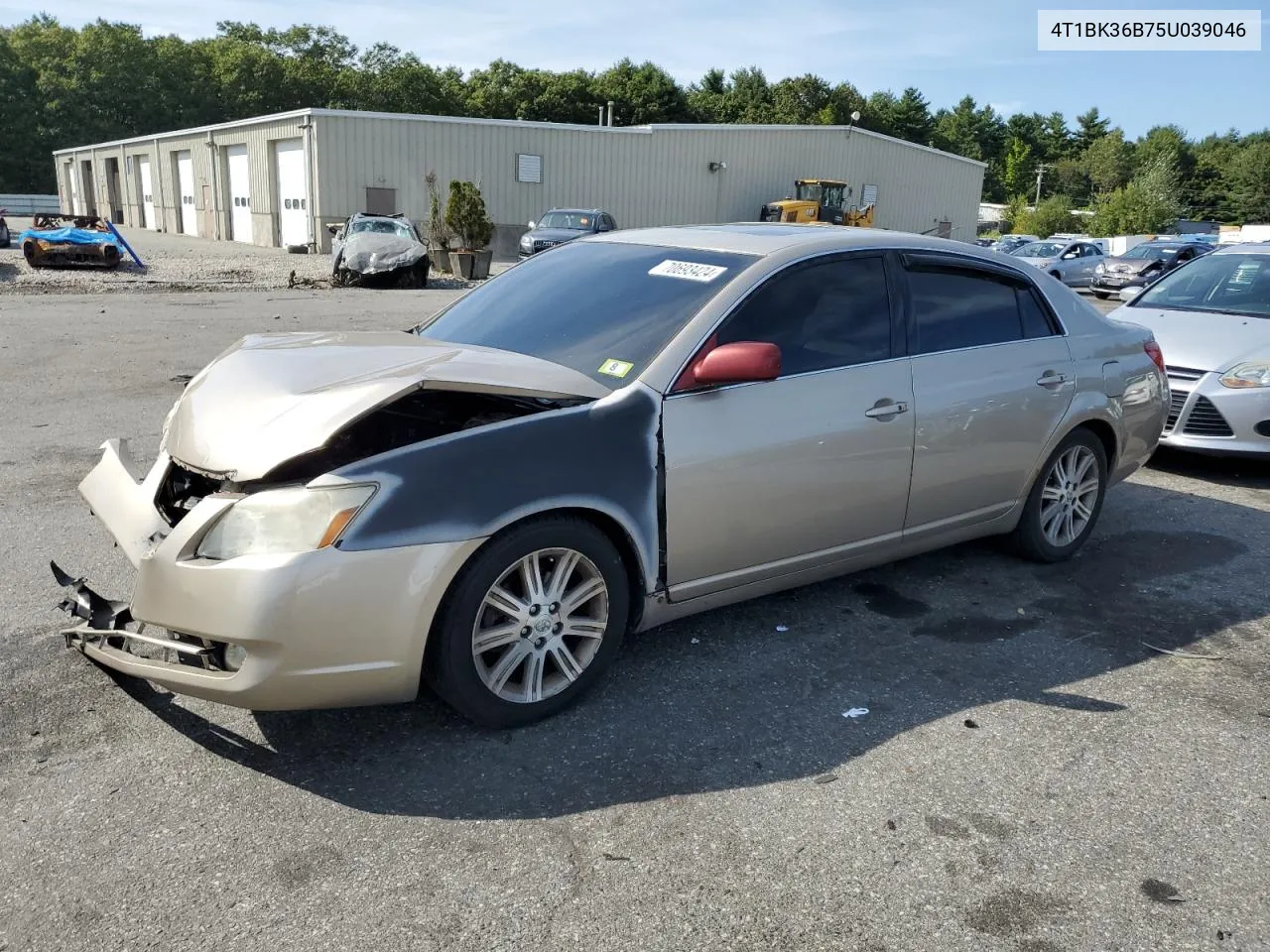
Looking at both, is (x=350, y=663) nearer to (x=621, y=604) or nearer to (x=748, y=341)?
(x=621, y=604)

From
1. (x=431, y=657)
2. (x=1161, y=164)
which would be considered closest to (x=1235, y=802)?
(x=431, y=657)

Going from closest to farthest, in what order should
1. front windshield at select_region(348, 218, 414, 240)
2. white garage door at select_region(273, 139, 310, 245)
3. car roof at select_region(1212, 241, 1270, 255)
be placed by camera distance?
1. car roof at select_region(1212, 241, 1270, 255)
2. front windshield at select_region(348, 218, 414, 240)
3. white garage door at select_region(273, 139, 310, 245)

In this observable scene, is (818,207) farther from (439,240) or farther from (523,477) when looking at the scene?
(523,477)

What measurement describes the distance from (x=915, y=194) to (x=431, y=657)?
49374mm

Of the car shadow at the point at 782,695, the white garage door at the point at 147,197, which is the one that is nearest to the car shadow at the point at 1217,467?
the car shadow at the point at 782,695

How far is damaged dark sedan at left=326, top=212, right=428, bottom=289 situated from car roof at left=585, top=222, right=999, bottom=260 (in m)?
17.4

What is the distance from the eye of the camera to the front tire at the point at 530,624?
10.2 feet

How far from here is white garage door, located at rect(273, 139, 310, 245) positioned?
34.2 metres

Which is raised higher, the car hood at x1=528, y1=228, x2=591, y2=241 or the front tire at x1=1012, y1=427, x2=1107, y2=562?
the car hood at x1=528, y1=228, x2=591, y2=241

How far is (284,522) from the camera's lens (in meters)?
2.89

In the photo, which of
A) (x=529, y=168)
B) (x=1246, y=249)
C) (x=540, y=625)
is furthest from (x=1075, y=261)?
(x=540, y=625)

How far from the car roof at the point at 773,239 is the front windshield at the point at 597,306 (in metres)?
0.08

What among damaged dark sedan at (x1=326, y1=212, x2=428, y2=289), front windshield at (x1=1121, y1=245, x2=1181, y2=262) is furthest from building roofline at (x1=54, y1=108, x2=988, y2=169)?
front windshield at (x1=1121, y1=245, x2=1181, y2=262)

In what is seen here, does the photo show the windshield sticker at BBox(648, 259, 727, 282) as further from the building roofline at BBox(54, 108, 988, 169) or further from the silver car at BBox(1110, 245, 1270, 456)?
the building roofline at BBox(54, 108, 988, 169)
